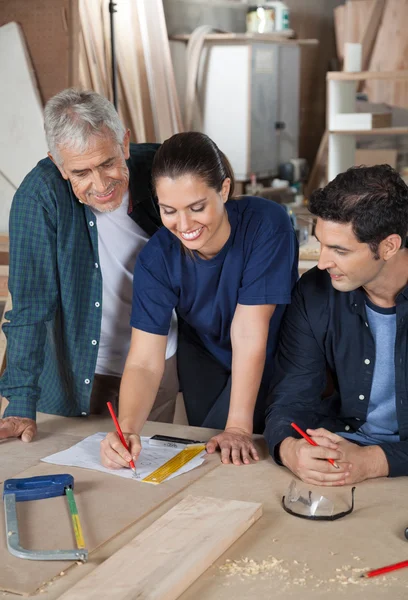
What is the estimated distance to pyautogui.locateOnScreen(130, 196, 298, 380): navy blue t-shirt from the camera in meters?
2.05

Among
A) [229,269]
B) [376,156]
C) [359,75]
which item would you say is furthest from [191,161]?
[376,156]

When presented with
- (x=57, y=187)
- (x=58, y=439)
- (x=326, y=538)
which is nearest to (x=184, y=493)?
(x=326, y=538)

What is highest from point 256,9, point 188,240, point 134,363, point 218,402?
point 256,9

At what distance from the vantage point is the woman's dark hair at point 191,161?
1.88 meters

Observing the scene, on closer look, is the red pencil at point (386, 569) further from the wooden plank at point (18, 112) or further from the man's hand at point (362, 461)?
the wooden plank at point (18, 112)

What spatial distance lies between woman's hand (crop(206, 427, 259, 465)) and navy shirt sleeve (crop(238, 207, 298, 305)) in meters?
0.33

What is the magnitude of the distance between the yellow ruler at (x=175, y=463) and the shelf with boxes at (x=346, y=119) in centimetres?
306

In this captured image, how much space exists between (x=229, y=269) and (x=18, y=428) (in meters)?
0.68

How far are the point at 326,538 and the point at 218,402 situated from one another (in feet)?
2.76

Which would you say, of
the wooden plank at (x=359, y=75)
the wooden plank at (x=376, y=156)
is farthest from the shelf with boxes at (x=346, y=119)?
the wooden plank at (x=376, y=156)

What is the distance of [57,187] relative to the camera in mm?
2205

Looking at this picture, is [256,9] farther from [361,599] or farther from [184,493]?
[361,599]

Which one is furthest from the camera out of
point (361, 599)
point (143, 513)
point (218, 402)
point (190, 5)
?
point (190, 5)

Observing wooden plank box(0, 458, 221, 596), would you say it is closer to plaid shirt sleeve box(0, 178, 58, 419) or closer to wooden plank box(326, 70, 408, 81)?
plaid shirt sleeve box(0, 178, 58, 419)
